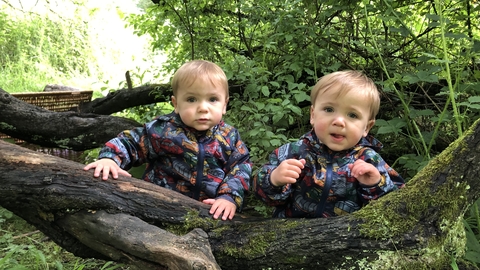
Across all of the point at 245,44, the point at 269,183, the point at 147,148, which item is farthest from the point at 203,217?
the point at 245,44

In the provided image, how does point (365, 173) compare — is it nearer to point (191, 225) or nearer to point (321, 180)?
point (321, 180)

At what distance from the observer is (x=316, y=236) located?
4.92 ft

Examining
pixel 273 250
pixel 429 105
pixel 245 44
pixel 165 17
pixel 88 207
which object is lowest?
pixel 273 250

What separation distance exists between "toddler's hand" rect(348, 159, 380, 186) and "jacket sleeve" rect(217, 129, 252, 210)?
0.56 metres

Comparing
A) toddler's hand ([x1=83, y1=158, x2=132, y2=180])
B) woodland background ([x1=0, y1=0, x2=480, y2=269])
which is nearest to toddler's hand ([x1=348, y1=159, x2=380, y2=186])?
woodland background ([x1=0, y1=0, x2=480, y2=269])

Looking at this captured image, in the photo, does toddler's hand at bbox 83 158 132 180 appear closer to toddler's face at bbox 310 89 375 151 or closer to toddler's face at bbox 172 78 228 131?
toddler's face at bbox 172 78 228 131

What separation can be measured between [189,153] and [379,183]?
3.14 ft

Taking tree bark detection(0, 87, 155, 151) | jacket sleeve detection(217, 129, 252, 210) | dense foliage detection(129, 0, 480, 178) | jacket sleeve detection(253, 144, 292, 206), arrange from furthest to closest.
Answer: tree bark detection(0, 87, 155, 151) < dense foliage detection(129, 0, 480, 178) < jacket sleeve detection(217, 129, 252, 210) < jacket sleeve detection(253, 144, 292, 206)

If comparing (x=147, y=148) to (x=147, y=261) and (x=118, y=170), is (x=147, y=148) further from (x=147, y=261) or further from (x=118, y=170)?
(x=147, y=261)

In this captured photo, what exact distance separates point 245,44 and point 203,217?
2.52 m

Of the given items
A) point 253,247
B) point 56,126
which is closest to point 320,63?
point 253,247

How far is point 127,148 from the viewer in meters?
2.05

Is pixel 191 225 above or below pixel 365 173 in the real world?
below

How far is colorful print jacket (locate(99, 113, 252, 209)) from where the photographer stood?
6.86 ft
